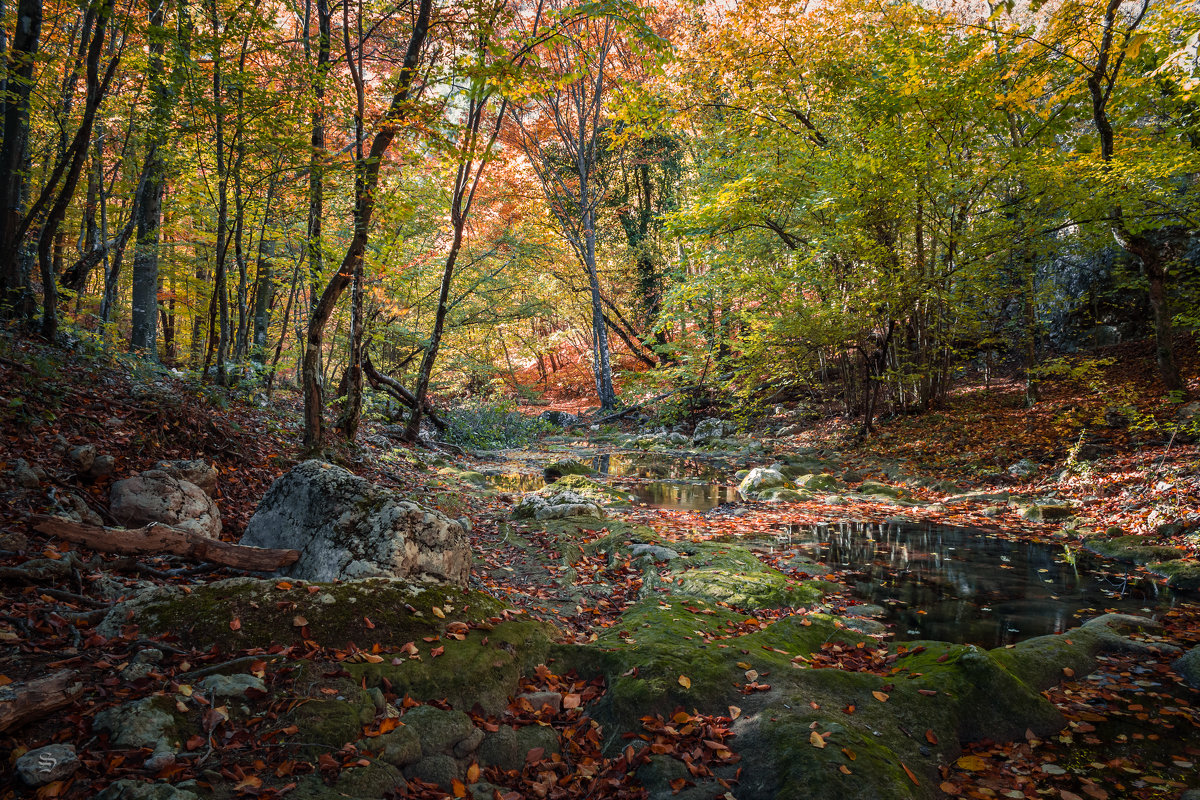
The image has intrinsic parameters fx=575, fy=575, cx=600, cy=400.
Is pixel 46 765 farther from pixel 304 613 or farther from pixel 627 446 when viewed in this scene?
pixel 627 446

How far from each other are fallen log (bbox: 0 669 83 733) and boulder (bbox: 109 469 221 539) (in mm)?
2237

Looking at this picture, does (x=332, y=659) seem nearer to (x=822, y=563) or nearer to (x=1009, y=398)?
(x=822, y=563)

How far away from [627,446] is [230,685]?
1660 cm

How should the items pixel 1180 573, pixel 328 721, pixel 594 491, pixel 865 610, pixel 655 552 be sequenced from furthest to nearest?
1. pixel 594 491
2. pixel 655 552
3. pixel 1180 573
4. pixel 865 610
5. pixel 328 721

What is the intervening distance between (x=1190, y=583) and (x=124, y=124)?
644 inches

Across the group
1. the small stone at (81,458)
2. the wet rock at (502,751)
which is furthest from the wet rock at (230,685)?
the small stone at (81,458)

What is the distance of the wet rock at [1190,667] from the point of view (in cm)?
413

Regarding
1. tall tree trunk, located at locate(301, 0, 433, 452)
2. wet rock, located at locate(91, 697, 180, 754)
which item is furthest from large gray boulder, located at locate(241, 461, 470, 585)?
tall tree trunk, located at locate(301, 0, 433, 452)

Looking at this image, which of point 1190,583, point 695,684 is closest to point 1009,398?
point 1190,583

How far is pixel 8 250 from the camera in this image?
6.81m

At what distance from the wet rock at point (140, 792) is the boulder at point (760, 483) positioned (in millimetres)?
10222

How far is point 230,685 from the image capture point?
2689mm

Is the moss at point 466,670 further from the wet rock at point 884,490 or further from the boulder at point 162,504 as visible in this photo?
the wet rock at point 884,490

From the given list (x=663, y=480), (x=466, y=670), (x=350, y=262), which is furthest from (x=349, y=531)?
(x=663, y=480)
